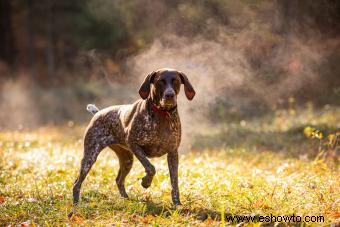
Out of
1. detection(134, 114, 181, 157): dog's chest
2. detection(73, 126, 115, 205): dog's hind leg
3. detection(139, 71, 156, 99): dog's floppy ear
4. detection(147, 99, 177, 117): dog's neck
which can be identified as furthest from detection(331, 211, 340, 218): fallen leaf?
detection(73, 126, 115, 205): dog's hind leg

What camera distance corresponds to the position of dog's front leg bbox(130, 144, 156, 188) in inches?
273

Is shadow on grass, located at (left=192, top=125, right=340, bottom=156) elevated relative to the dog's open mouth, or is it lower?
elevated

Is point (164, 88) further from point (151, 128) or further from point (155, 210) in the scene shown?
point (155, 210)

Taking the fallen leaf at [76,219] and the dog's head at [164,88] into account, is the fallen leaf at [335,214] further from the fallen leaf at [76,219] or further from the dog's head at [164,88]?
the fallen leaf at [76,219]

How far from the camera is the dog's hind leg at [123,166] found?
318 inches

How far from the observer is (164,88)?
269 inches

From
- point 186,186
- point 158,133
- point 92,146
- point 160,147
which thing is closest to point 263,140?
point 186,186

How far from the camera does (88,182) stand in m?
8.71

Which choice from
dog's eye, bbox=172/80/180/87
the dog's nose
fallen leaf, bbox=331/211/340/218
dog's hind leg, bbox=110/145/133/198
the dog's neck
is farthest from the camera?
dog's hind leg, bbox=110/145/133/198

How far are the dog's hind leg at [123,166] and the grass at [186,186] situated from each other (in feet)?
0.63

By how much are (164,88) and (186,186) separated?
190 cm

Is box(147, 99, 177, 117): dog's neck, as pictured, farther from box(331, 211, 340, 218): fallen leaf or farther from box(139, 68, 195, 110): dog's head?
box(331, 211, 340, 218): fallen leaf

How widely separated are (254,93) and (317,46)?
3950mm

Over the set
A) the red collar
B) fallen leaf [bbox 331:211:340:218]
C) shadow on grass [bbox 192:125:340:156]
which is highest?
shadow on grass [bbox 192:125:340:156]
